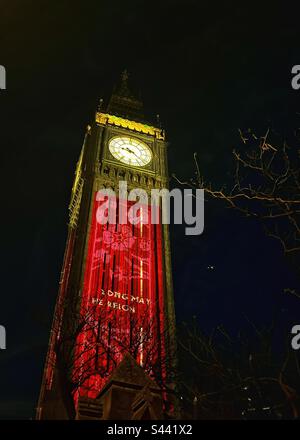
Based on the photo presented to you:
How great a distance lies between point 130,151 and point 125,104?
16.2 meters

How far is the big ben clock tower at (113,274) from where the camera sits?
27734 millimetres

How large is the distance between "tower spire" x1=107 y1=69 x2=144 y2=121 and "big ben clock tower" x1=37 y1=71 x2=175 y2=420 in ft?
23.0

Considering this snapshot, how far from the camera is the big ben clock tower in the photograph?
27734mm

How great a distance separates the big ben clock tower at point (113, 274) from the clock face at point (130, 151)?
0.13 metres

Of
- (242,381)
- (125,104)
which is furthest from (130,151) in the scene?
(242,381)

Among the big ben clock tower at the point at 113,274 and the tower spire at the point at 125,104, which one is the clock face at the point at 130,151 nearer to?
the big ben clock tower at the point at 113,274

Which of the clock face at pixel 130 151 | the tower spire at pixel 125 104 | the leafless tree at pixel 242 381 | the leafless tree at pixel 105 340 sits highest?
the tower spire at pixel 125 104

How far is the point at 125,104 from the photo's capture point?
64.1 m

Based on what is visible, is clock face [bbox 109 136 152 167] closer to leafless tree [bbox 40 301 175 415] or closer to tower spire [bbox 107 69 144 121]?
tower spire [bbox 107 69 144 121]

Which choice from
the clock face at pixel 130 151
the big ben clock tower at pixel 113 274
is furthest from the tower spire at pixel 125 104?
the clock face at pixel 130 151

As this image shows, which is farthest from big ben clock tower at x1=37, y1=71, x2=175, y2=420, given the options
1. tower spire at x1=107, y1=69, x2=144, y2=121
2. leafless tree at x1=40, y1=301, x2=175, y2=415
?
tower spire at x1=107, y1=69, x2=144, y2=121
